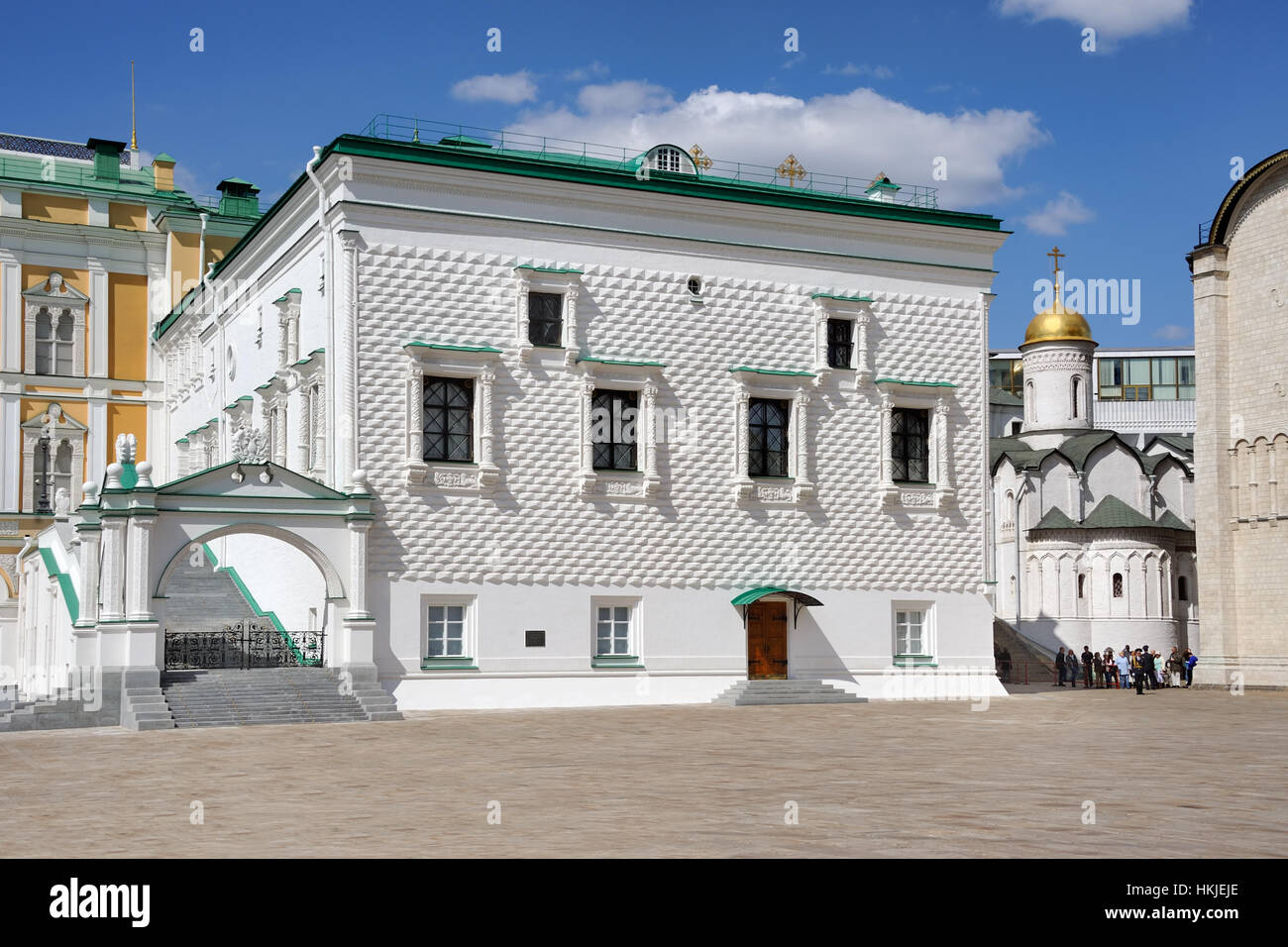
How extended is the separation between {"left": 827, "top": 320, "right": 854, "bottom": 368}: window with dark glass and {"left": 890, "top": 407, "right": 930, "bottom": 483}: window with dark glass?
173 centimetres

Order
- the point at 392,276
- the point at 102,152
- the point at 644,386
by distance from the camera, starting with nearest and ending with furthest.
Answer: the point at 392,276 → the point at 644,386 → the point at 102,152

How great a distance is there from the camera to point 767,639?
31984mm

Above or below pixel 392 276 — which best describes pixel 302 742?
below

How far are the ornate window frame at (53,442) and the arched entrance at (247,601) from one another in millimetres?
11673

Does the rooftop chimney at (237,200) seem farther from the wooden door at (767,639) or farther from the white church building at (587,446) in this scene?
the wooden door at (767,639)

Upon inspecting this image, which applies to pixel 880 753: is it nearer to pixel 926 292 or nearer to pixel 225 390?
pixel 926 292

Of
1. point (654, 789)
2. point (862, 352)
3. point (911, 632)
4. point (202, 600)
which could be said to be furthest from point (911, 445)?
point (654, 789)

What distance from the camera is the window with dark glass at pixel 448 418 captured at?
29156 mm

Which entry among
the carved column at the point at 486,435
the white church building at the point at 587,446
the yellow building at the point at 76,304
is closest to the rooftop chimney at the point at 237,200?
the yellow building at the point at 76,304

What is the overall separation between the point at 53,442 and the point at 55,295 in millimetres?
4657

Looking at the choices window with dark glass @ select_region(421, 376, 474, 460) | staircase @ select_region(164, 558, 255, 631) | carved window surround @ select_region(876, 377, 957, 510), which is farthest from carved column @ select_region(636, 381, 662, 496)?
staircase @ select_region(164, 558, 255, 631)

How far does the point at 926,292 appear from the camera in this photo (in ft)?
112
